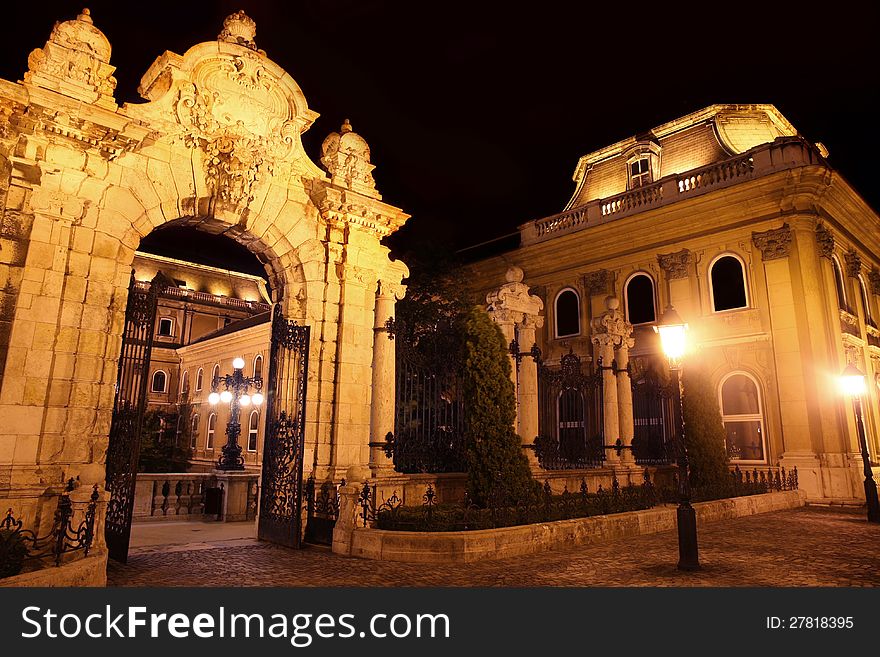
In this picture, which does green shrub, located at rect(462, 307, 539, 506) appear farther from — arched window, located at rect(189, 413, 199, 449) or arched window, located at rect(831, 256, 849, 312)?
arched window, located at rect(189, 413, 199, 449)

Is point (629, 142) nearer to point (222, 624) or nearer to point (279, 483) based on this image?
point (279, 483)

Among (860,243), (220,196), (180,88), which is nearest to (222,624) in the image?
(220,196)

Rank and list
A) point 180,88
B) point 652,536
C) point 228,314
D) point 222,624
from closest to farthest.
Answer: point 222,624 → point 180,88 → point 652,536 → point 228,314

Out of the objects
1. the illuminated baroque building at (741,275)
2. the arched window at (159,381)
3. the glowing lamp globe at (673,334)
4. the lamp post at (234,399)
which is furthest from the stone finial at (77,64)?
the arched window at (159,381)

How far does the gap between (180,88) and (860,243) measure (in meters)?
24.4

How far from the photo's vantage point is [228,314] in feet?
176

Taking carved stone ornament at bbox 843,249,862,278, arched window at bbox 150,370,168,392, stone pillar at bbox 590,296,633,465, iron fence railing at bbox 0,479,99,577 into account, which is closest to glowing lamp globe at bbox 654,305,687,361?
stone pillar at bbox 590,296,633,465

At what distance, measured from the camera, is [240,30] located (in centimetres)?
1127

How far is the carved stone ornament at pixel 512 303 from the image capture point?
1364 centimetres

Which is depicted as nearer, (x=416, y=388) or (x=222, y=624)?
(x=222, y=624)

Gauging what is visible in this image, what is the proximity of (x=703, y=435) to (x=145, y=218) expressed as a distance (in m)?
14.3

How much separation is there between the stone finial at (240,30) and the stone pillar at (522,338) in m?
6.87

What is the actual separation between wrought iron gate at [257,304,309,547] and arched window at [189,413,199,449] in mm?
31410

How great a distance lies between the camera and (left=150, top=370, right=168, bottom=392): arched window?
4453 cm
